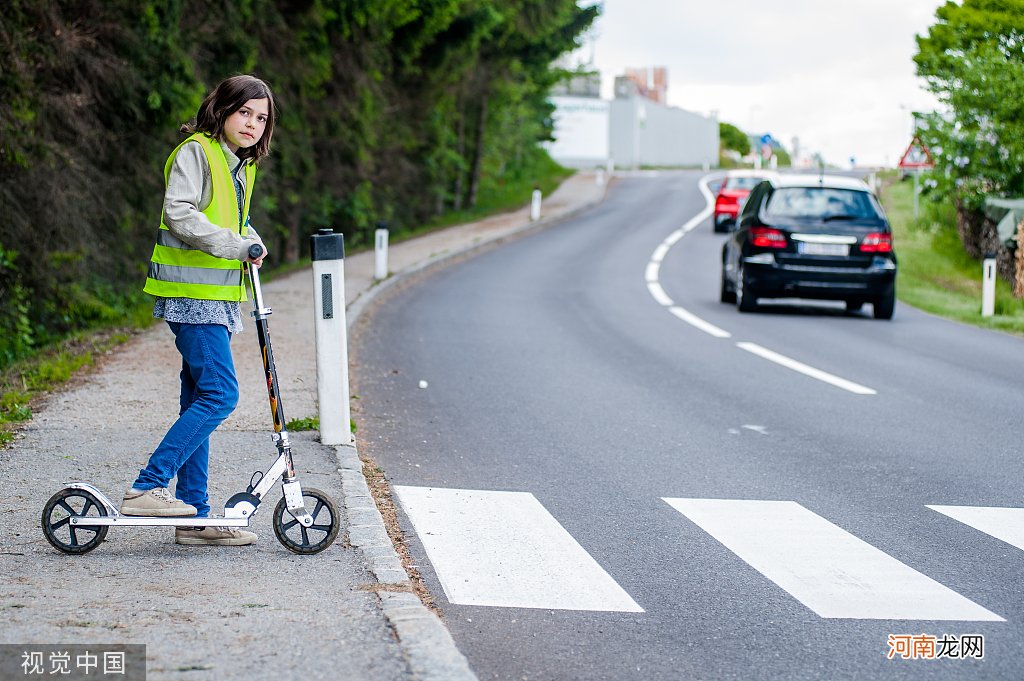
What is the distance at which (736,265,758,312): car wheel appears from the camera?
17.2 m

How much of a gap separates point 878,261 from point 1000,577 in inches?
463

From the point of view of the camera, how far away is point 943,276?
27391 mm

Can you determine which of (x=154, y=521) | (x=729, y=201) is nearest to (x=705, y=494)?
(x=154, y=521)

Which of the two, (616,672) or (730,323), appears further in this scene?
(730,323)

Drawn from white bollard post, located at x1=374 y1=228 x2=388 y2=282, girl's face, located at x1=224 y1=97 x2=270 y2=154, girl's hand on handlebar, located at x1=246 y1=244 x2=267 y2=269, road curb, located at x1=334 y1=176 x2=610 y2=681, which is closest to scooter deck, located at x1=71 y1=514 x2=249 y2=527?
road curb, located at x1=334 y1=176 x2=610 y2=681

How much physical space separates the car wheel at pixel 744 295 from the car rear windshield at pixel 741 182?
852 inches

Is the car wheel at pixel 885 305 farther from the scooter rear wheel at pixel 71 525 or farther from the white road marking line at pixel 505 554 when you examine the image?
the scooter rear wheel at pixel 71 525

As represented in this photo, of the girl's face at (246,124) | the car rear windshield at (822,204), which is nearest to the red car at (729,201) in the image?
the car rear windshield at (822,204)

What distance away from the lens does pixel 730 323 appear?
16297mm

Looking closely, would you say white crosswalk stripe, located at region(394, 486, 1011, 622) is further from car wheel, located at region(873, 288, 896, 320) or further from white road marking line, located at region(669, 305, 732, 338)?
car wheel, located at region(873, 288, 896, 320)

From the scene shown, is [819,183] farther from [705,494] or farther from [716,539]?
[716,539]

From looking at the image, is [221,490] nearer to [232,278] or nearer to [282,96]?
[232,278]

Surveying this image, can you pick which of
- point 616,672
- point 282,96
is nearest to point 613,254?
point 282,96

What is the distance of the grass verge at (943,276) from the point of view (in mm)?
18713
